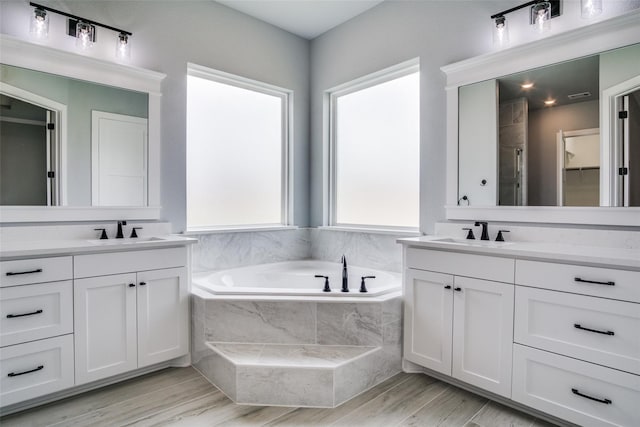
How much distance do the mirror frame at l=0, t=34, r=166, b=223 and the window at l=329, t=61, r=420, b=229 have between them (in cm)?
168

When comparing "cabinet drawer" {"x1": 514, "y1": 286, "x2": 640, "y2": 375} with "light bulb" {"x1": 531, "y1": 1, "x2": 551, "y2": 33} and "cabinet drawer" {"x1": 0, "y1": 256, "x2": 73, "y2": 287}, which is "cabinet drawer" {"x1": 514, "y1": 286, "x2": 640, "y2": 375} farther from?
"cabinet drawer" {"x1": 0, "y1": 256, "x2": 73, "y2": 287}

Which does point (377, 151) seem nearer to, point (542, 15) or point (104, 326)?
point (542, 15)

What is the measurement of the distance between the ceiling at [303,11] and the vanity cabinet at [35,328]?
250 cm

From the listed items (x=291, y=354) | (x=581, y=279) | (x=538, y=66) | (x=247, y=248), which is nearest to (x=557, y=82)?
(x=538, y=66)

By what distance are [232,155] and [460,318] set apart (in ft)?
7.76

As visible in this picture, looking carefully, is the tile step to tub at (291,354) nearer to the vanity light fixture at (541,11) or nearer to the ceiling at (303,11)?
the vanity light fixture at (541,11)

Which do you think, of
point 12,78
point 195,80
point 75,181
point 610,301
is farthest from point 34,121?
point 610,301

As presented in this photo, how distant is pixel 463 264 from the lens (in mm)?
2016

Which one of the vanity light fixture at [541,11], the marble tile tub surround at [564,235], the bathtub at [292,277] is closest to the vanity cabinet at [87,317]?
the bathtub at [292,277]

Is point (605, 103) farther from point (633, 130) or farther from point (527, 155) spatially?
point (527, 155)

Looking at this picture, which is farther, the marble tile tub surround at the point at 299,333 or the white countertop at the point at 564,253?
the marble tile tub surround at the point at 299,333

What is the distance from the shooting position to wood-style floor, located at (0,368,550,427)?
5.78 feet

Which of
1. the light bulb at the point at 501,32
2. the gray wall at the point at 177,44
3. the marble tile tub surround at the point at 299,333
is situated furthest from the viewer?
the gray wall at the point at 177,44

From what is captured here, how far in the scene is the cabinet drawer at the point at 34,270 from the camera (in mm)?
1740
